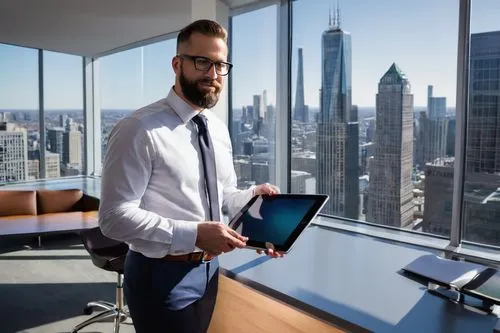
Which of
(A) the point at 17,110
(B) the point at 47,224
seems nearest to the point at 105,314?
(B) the point at 47,224

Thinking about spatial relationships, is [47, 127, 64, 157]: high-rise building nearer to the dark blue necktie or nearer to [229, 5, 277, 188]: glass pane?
[229, 5, 277, 188]: glass pane

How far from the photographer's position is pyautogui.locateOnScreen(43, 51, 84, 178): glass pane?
6254 millimetres

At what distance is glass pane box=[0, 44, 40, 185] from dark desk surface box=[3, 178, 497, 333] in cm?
510

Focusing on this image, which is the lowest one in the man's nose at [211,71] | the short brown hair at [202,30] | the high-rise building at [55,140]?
the high-rise building at [55,140]

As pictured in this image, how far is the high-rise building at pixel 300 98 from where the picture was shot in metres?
3.33

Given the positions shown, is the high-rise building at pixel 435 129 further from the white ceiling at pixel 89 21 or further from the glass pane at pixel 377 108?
the white ceiling at pixel 89 21

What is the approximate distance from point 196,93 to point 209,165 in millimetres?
250

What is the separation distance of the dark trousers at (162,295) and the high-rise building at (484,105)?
5.63 feet

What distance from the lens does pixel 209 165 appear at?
149cm

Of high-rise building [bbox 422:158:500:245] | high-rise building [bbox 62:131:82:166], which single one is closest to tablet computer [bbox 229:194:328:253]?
high-rise building [bbox 422:158:500:245]

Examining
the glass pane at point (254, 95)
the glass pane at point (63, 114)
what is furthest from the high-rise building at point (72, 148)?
the glass pane at point (254, 95)

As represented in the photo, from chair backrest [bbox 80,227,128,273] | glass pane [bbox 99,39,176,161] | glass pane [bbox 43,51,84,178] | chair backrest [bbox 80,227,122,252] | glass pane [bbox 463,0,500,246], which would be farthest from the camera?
glass pane [bbox 43,51,84,178]

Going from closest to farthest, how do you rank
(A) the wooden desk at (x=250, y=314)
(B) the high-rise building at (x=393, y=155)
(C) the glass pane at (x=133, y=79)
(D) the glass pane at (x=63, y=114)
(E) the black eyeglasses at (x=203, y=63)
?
(E) the black eyeglasses at (x=203, y=63) < (A) the wooden desk at (x=250, y=314) < (B) the high-rise building at (x=393, y=155) < (C) the glass pane at (x=133, y=79) < (D) the glass pane at (x=63, y=114)

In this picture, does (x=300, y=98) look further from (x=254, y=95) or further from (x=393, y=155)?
(x=393, y=155)
